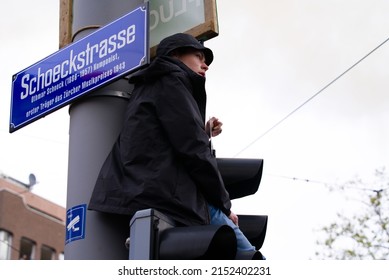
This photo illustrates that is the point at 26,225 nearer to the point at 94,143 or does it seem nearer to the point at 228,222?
the point at 94,143

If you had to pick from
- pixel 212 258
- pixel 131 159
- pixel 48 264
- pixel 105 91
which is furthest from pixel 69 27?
pixel 212 258

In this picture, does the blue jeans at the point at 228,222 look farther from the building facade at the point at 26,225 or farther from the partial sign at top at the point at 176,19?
the building facade at the point at 26,225

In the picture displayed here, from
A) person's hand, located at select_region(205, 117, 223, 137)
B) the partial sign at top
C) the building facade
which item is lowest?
person's hand, located at select_region(205, 117, 223, 137)

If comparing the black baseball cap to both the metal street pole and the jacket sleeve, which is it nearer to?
the metal street pole

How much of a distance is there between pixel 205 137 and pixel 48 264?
3.29 ft

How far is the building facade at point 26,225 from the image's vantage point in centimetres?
4347

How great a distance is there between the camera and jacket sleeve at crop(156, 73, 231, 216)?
383cm

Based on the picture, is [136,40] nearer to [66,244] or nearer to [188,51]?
→ [188,51]

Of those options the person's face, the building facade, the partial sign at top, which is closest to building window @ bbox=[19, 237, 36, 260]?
the building facade

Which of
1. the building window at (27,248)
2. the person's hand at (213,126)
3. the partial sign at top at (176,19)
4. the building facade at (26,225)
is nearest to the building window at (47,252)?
the building facade at (26,225)

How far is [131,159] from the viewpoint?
3.86 meters

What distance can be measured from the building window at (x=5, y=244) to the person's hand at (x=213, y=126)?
39007mm

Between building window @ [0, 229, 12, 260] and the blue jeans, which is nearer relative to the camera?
the blue jeans

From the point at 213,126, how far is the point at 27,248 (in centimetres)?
4216
